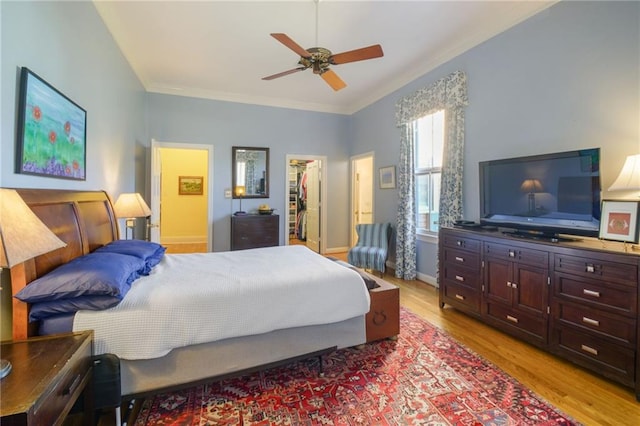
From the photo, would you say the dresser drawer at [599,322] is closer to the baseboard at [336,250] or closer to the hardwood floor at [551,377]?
the hardwood floor at [551,377]

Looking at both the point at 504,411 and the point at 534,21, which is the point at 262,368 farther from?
the point at 534,21

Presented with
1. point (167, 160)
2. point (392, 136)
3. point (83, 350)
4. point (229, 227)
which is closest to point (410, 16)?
point (392, 136)

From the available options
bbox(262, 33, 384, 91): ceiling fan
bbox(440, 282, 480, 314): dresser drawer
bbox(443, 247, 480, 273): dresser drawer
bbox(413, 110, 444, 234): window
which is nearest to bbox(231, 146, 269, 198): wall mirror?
bbox(413, 110, 444, 234): window

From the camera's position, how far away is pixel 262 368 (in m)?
1.84

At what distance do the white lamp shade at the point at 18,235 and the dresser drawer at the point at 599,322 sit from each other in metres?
3.13

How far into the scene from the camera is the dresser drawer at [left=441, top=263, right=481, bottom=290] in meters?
2.85

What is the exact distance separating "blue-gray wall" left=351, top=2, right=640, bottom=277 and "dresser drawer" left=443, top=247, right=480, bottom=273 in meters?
0.57

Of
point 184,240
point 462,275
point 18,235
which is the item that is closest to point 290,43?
point 18,235

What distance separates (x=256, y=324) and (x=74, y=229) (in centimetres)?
138

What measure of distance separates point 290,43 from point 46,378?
2.50 m

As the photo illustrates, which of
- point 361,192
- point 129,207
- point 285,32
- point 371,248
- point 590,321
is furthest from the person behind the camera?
point 361,192

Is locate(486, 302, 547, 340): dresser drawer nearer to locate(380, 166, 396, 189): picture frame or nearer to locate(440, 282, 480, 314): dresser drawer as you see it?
locate(440, 282, 480, 314): dresser drawer

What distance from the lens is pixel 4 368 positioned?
100 centimetres

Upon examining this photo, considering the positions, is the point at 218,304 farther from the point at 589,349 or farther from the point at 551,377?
the point at 589,349
